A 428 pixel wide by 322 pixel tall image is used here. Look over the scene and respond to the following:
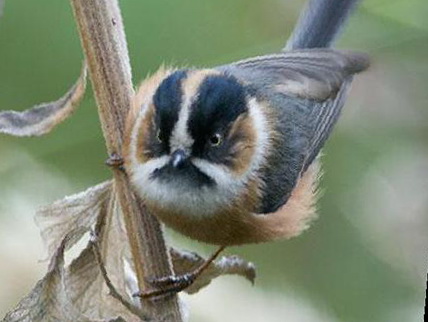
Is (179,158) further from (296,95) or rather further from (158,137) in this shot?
(296,95)

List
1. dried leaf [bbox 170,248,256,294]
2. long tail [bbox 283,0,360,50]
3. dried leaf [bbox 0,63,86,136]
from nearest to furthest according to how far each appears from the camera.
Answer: dried leaf [bbox 0,63,86,136]
dried leaf [bbox 170,248,256,294]
long tail [bbox 283,0,360,50]

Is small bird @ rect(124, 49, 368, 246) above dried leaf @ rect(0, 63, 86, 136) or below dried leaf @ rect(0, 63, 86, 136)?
below

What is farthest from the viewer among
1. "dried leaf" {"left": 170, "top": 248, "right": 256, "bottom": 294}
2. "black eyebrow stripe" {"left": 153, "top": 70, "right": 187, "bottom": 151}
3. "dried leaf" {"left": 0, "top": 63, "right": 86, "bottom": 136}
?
"black eyebrow stripe" {"left": 153, "top": 70, "right": 187, "bottom": 151}

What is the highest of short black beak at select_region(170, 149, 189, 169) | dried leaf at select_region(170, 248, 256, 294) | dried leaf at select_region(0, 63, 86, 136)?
dried leaf at select_region(0, 63, 86, 136)

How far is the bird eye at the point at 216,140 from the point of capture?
2.06 meters

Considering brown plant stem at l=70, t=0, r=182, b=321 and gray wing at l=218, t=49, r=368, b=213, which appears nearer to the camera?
brown plant stem at l=70, t=0, r=182, b=321

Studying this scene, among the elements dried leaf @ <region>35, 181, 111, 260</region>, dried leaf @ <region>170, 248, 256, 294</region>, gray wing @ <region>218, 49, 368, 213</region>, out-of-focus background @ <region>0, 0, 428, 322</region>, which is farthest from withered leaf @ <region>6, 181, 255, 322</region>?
out-of-focus background @ <region>0, 0, 428, 322</region>

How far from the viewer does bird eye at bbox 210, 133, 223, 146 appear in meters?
2.06

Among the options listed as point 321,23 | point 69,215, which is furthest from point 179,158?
point 321,23

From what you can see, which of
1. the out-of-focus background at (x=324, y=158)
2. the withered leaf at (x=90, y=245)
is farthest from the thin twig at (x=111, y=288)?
the out-of-focus background at (x=324, y=158)

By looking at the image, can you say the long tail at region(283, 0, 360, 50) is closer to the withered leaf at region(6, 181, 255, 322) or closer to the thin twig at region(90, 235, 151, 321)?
the withered leaf at region(6, 181, 255, 322)

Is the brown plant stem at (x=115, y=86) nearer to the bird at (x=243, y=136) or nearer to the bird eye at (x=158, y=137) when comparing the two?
the bird at (x=243, y=136)

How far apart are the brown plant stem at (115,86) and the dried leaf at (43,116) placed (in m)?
0.05

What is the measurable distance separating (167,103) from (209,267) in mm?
309
